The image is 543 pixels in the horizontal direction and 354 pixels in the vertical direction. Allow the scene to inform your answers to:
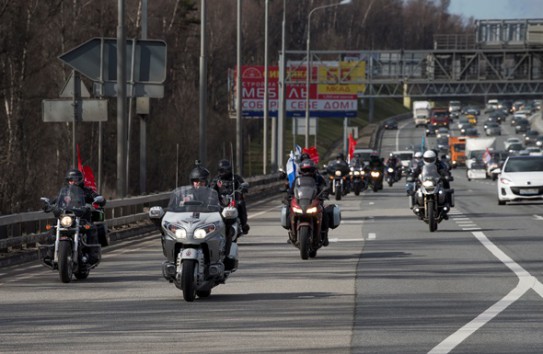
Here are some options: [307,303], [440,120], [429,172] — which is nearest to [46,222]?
[429,172]

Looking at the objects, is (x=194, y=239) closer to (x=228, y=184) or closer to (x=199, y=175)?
(x=199, y=175)

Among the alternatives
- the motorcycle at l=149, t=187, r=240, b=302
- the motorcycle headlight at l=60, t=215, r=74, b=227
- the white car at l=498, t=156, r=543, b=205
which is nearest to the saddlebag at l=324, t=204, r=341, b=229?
the motorcycle headlight at l=60, t=215, r=74, b=227

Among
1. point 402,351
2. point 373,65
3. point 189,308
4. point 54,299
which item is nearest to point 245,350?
point 402,351

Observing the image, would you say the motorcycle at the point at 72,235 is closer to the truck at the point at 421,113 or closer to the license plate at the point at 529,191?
the license plate at the point at 529,191

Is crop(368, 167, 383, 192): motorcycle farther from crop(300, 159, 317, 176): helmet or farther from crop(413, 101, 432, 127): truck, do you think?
crop(413, 101, 432, 127): truck

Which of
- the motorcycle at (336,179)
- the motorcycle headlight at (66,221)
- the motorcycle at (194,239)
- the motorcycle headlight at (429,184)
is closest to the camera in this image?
the motorcycle at (194,239)

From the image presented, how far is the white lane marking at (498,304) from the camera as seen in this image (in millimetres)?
12695

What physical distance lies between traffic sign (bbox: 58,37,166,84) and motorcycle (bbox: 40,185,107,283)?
423 inches

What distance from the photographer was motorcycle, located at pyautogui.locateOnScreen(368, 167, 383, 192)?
2430 inches

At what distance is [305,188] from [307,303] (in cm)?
762

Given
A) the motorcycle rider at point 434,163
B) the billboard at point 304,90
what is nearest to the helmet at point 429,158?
the motorcycle rider at point 434,163

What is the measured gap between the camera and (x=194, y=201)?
17.1m

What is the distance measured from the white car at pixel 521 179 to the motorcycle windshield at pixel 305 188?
19.1 m

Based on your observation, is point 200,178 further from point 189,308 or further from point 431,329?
point 431,329
